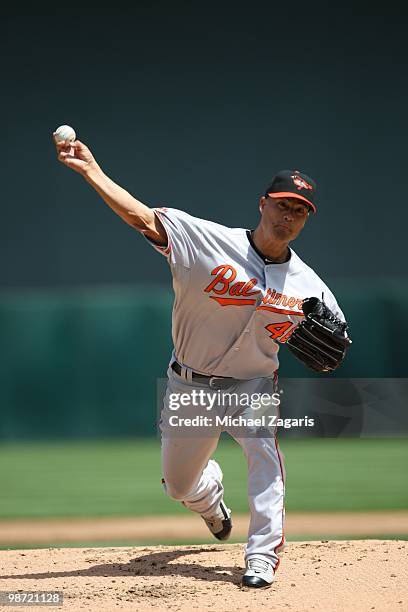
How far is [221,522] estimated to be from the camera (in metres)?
5.05

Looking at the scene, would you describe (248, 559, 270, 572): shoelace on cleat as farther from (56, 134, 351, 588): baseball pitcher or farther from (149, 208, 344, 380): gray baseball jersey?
(149, 208, 344, 380): gray baseball jersey

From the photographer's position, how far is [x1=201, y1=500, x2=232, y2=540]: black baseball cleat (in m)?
5.02

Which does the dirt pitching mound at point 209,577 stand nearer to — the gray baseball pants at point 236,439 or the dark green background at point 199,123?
the gray baseball pants at point 236,439

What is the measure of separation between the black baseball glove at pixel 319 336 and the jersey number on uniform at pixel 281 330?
27 millimetres

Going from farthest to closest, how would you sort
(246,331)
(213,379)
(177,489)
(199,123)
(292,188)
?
(199,123)
(177,489)
(213,379)
(246,331)
(292,188)

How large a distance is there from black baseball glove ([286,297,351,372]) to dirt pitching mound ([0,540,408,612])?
3.19ft

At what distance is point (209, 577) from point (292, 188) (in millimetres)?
1807

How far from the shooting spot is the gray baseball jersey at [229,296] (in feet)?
14.0

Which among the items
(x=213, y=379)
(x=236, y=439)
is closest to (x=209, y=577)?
(x=236, y=439)

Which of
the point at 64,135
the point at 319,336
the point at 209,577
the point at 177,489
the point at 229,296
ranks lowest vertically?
the point at 209,577

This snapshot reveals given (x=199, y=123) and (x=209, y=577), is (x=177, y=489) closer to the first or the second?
(x=209, y=577)

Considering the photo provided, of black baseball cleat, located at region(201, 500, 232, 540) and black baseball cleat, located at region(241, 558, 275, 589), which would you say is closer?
black baseball cleat, located at region(241, 558, 275, 589)

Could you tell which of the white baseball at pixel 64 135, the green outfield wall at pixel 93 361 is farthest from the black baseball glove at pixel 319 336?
the green outfield wall at pixel 93 361

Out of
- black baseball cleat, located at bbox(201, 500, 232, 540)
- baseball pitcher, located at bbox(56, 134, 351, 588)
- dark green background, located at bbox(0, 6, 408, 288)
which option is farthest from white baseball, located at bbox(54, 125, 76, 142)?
dark green background, located at bbox(0, 6, 408, 288)
